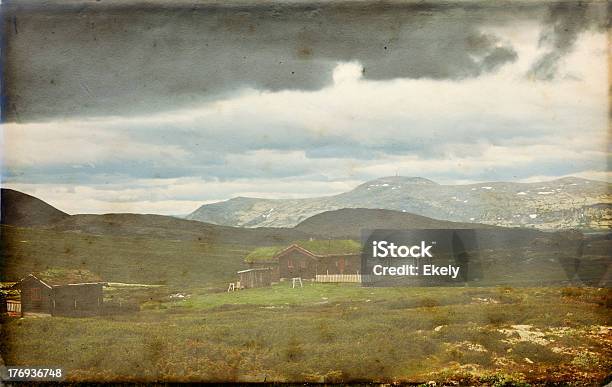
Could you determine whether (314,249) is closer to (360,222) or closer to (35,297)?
(360,222)

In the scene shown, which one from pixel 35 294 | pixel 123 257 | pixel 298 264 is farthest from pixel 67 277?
pixel 298 264

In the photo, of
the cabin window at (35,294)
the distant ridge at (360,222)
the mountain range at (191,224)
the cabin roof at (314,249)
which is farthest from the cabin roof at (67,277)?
the distant ridge at (360,222)

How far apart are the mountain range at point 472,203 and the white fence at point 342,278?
0.59 meters

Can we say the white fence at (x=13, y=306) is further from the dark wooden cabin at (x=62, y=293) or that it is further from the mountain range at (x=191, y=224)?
the mountain range at (x=191, y=224)

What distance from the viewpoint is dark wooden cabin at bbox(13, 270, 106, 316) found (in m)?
6.51

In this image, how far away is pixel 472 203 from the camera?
21.2 feet

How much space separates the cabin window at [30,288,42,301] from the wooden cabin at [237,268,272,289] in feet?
6.26

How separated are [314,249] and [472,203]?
5.08 feet

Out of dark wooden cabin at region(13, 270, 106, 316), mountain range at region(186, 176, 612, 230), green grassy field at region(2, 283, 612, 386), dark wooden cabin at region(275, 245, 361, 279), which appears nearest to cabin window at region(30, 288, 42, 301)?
dark wooden cabin at region(13, 270, 106, 316)

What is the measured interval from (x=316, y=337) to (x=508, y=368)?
180 cm

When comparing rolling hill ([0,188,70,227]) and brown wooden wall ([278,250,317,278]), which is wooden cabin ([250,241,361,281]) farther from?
rolling hill ([0,188,70,227])

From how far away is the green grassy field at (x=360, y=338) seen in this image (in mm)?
6391

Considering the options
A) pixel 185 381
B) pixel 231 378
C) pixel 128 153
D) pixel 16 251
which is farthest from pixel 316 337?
pixel 16 251

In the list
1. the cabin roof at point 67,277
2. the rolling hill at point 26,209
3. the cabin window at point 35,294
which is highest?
the rolling hill at point 26,209
